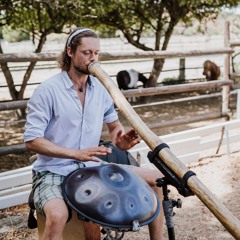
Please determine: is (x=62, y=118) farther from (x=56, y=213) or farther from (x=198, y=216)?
(x=198, y=216)

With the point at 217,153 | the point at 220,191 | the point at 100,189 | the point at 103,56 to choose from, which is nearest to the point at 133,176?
the point at 100,189

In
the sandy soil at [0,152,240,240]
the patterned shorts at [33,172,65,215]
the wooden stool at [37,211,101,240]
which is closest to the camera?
the patterned shorts at [33,172,65,215]

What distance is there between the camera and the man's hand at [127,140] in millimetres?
2014

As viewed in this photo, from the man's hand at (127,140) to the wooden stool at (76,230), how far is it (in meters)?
0.46

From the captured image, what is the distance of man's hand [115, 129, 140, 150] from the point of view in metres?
2.01

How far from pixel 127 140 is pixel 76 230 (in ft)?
1.81

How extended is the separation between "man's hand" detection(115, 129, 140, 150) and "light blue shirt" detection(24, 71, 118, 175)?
0.16 metres

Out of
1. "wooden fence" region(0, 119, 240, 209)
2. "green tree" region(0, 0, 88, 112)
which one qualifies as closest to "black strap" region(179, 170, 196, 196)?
"wooden fence" region(0, 119, 240, 209)

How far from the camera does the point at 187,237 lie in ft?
9.32

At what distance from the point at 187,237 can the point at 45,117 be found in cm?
151

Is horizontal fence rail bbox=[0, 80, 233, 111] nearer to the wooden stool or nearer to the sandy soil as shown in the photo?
the sandy soil

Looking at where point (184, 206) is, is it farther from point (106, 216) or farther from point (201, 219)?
point (106, 216)

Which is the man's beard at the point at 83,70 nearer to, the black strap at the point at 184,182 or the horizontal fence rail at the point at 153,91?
the black strap at the point at 184,182

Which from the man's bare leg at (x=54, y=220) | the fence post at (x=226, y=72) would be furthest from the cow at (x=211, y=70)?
the man's bare leg at (x=54, y=220)
